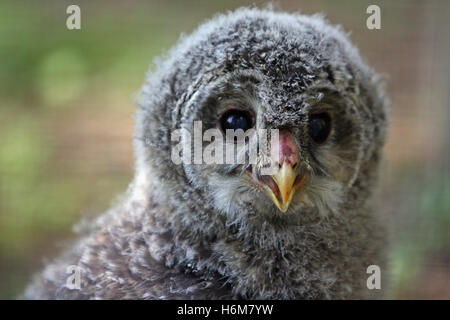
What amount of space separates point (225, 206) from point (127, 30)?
309 centimetres

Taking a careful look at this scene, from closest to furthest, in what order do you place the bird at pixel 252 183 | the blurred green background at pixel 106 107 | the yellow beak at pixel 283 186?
1. the yellow beak at pixel 283 186
2. the bird at pixel 252 183
3. the blurred green background at pixel 106 107

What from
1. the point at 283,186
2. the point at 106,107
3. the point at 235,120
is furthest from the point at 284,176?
the point at 106,107

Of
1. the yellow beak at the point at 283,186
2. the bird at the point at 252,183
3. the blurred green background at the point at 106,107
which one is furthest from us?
the blurred green background at the point at 106,107

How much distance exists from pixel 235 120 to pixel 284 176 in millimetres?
307

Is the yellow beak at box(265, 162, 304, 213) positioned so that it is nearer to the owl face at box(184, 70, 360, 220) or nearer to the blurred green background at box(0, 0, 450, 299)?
the owl face at box(184, 70, 360, 220)

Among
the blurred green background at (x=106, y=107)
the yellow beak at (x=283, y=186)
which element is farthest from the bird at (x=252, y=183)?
the blurred green background at (x=106, y=107)

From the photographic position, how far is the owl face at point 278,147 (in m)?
1.96

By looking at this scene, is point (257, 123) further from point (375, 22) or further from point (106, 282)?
point (375, 22)

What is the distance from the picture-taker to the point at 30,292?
2.60 meters

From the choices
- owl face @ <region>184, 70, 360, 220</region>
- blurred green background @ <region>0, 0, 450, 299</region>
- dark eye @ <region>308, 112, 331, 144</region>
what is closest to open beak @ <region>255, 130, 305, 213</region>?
owl face @ <region>184, 70, 360, 220</region>

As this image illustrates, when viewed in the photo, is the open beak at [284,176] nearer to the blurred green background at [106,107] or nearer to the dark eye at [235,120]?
the dark eye at [235,120]

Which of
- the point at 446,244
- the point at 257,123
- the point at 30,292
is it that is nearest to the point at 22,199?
the point at 30,292

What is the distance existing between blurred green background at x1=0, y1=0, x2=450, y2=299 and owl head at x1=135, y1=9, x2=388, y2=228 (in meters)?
1.34

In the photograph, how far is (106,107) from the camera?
4.41 meters
